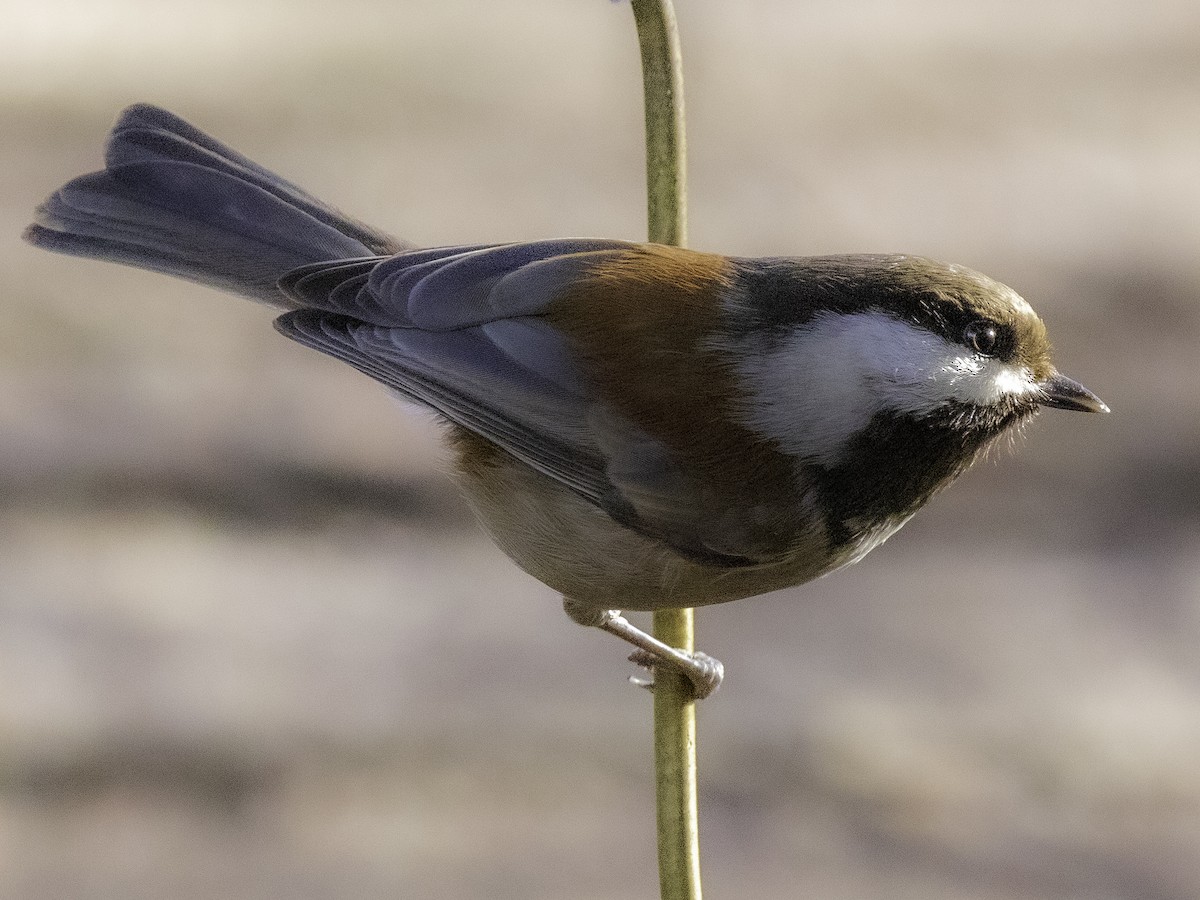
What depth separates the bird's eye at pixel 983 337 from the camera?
182cm

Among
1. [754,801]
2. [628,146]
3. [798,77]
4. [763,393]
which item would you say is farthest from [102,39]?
[763,393]

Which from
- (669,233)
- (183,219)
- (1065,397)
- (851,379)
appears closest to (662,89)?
(669,233)

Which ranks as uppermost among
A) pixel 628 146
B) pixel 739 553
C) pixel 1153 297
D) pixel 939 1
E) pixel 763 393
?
pixel 939 1

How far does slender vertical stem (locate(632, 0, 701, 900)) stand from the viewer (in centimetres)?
171

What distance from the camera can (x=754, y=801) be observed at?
3629 mm

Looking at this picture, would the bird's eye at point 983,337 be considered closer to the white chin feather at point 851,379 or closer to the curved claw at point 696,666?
the white chin feather at point 851,379

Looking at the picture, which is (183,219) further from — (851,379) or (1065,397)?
(1065,397)

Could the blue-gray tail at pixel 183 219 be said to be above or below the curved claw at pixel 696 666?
above

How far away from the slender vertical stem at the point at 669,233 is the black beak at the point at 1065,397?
0.46 meters

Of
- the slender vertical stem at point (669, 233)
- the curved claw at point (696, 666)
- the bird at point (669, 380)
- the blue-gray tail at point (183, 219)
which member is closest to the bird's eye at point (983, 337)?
the bird at point (669, 380)

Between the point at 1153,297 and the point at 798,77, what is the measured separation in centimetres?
110

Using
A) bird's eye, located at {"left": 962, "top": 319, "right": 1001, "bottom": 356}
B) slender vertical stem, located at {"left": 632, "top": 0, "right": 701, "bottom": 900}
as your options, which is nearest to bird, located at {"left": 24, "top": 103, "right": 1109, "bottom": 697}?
bird's eye, located at {"left": 962, "top": 319, "right": 1001, "bottom": 356}

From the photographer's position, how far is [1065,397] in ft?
6.21

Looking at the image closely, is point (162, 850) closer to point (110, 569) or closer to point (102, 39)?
point (110, 569)
